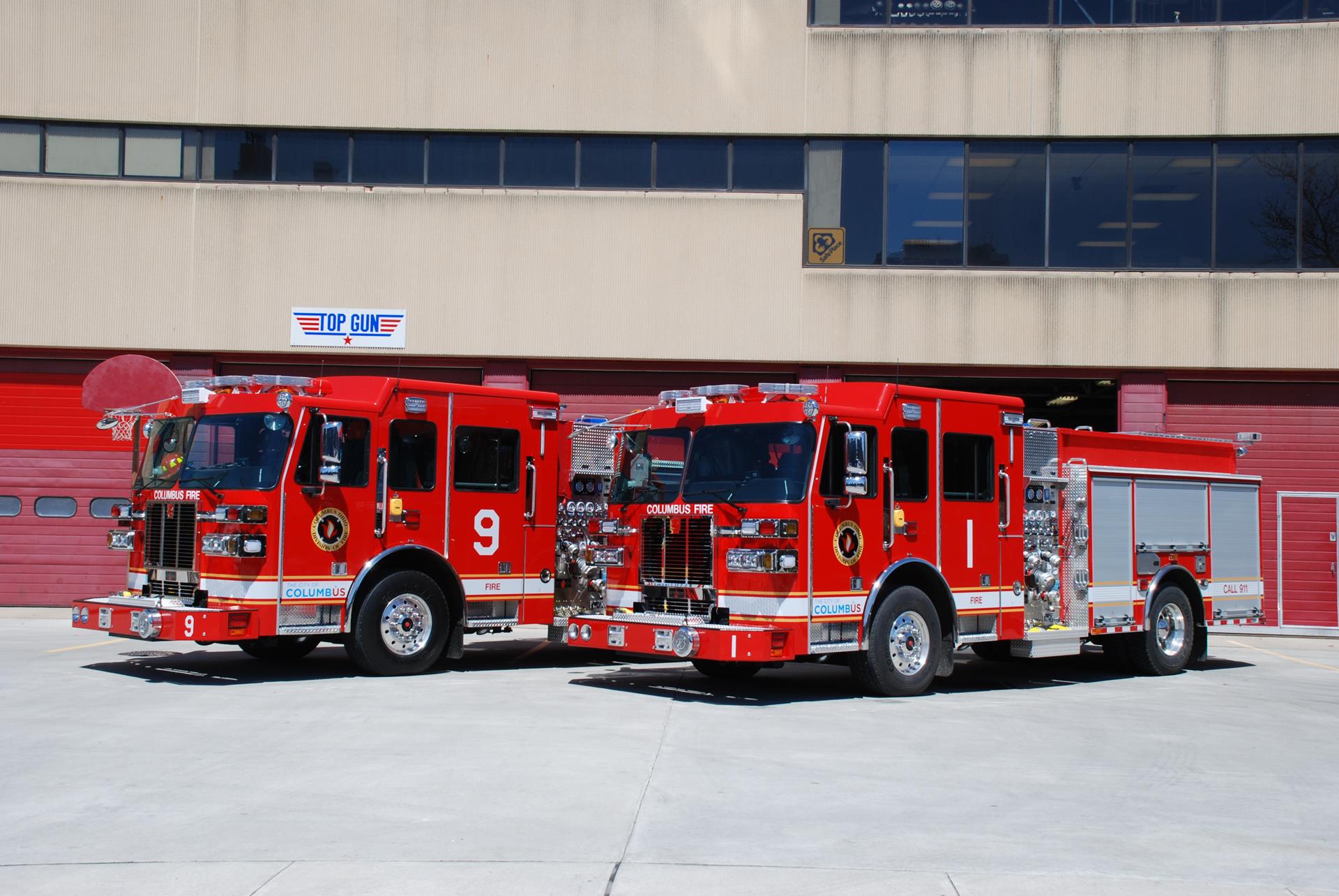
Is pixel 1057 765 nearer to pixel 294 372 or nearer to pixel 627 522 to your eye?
pixel 627 522

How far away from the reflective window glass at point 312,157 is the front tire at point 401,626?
10.2 metres

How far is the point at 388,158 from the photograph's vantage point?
2177 cm

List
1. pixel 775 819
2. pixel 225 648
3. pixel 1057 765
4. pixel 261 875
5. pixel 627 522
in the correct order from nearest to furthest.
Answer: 1. pixel 261 875
2. pixel 775 819
3. pixel 1057 765
4. pixel 627 522
5. pixel 225 648

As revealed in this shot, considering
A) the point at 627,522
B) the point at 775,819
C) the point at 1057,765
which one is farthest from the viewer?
the point at 627,522

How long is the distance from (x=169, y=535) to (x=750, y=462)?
575 cm

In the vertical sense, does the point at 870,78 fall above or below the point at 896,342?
above

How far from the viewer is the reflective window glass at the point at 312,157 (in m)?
21.8

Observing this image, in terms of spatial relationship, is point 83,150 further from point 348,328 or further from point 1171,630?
point 1171,630

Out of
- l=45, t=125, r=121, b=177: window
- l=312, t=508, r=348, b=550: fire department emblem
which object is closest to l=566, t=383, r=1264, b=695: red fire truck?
l=312, t=508, r=348, b=550: fire department emblem

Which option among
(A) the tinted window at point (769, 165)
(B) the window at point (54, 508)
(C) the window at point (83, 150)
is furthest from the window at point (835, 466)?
(C) the window at point (83, 150)

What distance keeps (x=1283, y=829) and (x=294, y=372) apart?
57.4ft

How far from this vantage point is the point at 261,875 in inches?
243

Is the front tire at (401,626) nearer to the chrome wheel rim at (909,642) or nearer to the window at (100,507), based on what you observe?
the chrome wheel rim at (909,642)

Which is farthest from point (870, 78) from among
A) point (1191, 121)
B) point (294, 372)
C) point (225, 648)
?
point (225, 648)
